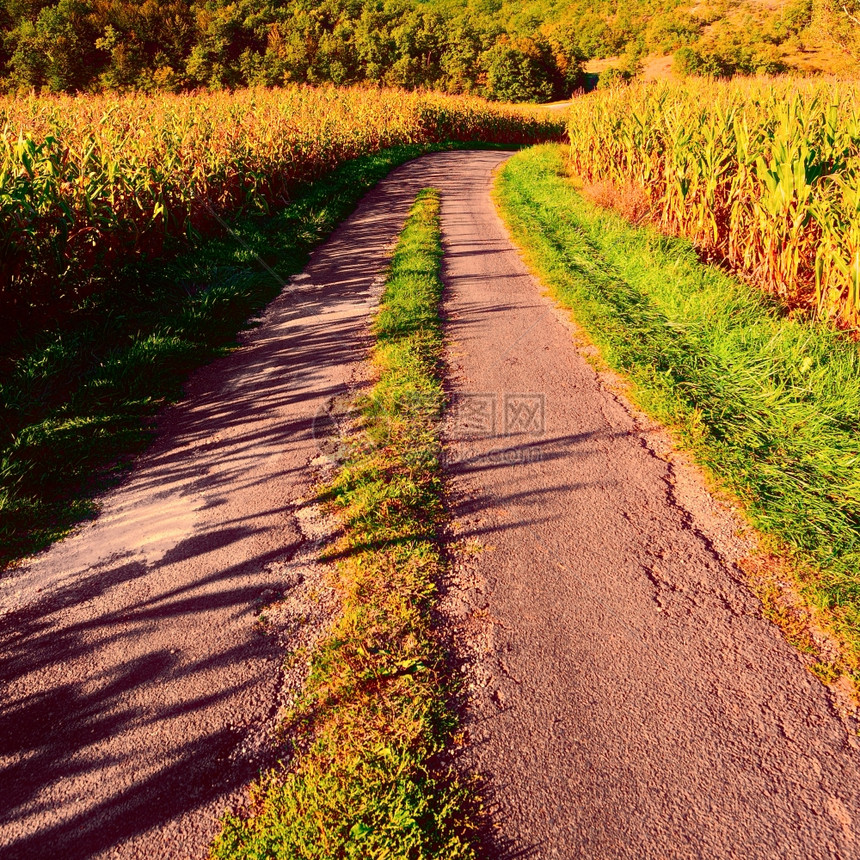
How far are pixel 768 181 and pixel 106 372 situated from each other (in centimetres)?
677

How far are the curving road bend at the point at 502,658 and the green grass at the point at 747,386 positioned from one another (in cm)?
34

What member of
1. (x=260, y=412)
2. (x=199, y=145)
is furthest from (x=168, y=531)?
(x=199, y=145)

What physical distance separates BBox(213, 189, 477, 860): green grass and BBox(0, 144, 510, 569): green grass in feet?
5.75

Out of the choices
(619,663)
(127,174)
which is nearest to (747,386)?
(619,663)

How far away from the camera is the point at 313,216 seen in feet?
33.1

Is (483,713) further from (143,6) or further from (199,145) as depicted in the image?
(143,6)

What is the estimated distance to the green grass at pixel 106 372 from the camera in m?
3.34

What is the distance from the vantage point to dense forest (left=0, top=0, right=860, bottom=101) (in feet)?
122

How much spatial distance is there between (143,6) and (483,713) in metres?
57.2

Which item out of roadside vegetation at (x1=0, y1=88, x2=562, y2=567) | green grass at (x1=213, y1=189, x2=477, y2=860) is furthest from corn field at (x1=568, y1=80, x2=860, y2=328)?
roadside vegetation at (x1=0, y1=88, x2=562, y2=567)

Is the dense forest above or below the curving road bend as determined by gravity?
above

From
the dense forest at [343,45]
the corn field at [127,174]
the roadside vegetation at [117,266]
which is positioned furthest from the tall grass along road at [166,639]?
the dense forest at [343,45]

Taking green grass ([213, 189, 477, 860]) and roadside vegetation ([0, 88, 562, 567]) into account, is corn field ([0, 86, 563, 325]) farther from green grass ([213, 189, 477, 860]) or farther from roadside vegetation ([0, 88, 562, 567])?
green grass ([213, 189, 477, 860])

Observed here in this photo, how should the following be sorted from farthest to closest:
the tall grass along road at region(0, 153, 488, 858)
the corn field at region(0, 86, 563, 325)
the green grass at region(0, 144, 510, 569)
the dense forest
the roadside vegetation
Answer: the dense forest, the corn field at region(0, 86, 563, 325), the roadside vegetation, the green grass at region(0, 144, 510, 569), the tall grass along road at region(0, 153, 488, 858)
